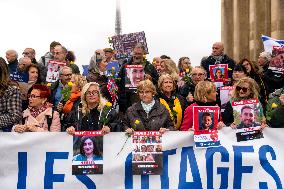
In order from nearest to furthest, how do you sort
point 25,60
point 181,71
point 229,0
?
point 25,60
point 181,71
point 229,0

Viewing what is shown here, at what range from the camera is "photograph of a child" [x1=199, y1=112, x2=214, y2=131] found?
772 centimetres

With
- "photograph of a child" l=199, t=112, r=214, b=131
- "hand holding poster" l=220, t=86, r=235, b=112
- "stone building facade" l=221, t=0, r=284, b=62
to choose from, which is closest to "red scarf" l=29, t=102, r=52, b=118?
"photograph of a child" l=199, t=112, r=214, b=131

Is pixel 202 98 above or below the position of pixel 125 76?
below

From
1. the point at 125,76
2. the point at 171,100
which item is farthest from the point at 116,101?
the point at 171,100

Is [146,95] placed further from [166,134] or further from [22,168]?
[22,168]

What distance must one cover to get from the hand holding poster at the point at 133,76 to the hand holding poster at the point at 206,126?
87.9 inches

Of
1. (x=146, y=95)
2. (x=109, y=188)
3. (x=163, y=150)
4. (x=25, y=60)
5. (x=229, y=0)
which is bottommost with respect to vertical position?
(x=109, y=188)

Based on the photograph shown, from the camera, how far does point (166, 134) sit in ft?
26.5

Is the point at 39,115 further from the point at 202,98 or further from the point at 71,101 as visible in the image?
the point at 202,98

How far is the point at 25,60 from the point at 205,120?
413 cm

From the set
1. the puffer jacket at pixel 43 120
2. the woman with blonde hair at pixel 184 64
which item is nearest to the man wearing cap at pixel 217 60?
the woman with blonde hair at pixel 184 64

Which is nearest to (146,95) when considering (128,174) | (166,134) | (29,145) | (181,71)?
(166,134)

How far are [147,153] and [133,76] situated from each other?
2293mm

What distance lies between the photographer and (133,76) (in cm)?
988
